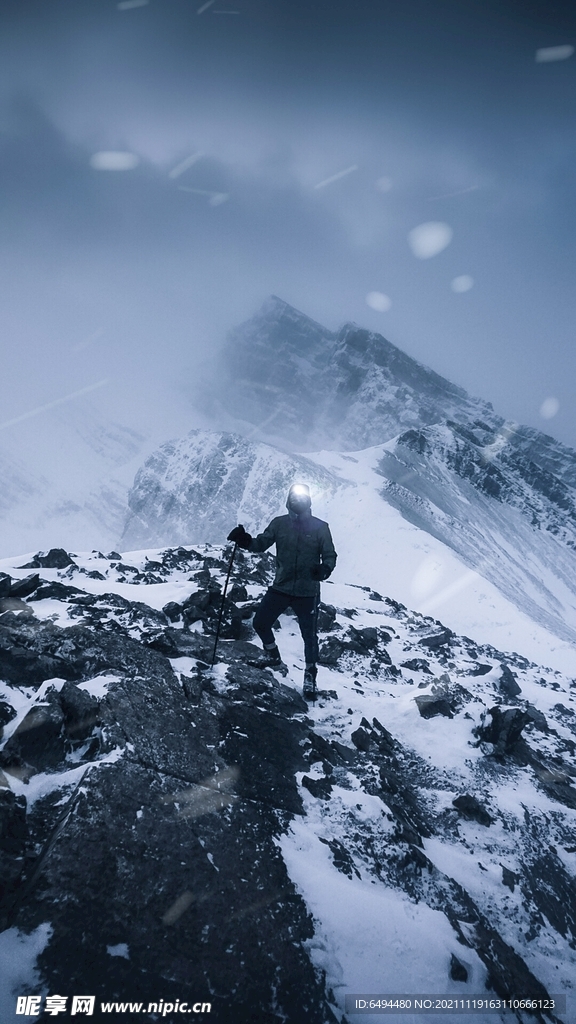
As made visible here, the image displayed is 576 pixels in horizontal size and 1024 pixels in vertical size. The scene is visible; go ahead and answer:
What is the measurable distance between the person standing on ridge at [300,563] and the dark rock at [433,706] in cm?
155

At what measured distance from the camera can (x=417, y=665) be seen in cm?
909

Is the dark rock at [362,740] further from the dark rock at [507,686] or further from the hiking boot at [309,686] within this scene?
the dark rock at [507,686]

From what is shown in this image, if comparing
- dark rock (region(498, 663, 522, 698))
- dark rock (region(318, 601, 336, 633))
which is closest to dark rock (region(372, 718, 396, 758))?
dark rock (region(318, 601, 336, 633))

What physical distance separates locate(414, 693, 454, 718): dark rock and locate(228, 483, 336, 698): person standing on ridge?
1.55 metres

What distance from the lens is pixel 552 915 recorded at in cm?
326

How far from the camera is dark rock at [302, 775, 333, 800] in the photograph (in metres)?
3.77

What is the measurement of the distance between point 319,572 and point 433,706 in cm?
253

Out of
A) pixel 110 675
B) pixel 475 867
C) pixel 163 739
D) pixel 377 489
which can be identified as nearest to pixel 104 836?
pixel 163 739

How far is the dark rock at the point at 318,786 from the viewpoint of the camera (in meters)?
3.77

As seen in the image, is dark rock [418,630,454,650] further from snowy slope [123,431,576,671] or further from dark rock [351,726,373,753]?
snowy slope [123,431,576,671]

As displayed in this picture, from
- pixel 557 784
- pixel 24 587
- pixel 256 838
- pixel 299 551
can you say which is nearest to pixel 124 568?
pixel 24 587

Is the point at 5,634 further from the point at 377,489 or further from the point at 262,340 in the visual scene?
the point at 262,340

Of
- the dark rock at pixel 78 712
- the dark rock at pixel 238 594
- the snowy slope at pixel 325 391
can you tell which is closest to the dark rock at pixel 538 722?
the dark rock at pixel 238 594

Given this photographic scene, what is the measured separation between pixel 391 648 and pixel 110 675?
7.27m
